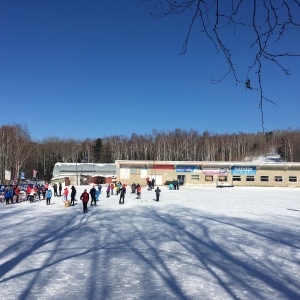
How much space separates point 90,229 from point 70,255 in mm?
4155

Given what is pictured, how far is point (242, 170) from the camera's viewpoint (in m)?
49.9

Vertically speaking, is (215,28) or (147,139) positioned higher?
(147,139)

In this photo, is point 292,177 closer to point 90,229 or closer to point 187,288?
point 90,229

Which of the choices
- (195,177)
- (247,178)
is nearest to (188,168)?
(195,177)

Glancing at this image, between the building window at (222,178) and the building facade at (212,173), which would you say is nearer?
the building facade at (212,173)

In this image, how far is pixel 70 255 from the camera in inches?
360

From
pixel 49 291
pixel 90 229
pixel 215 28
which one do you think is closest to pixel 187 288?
pixel 49 291

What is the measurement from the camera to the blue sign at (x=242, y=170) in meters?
49.8

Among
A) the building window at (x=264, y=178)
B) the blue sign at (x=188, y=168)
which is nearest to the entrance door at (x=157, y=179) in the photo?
the blue sign at (x=188, y=168)

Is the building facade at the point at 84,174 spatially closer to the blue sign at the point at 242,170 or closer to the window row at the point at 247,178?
the window row at the point at 247,178

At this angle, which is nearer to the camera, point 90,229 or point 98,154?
point 90,229

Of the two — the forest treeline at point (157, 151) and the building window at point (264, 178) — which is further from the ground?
the forest treeline at point (157, 151)

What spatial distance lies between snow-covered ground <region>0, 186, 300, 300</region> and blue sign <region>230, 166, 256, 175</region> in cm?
3577

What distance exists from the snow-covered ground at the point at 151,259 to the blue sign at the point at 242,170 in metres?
35.8
